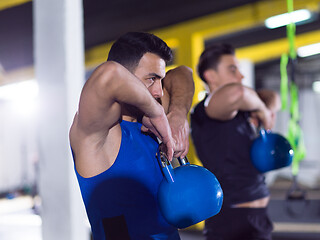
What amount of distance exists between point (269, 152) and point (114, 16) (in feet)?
11.4

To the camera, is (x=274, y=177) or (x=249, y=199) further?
(x=274, y=177)

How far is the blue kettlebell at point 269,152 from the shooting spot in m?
1.61

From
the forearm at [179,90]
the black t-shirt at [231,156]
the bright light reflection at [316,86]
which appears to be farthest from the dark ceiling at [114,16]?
the bright light reflection at [316,86]

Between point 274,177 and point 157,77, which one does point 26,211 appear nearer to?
point 157,77

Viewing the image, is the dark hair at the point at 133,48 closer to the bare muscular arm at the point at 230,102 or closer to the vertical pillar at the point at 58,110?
the bare muscular arm at the point at 230,102

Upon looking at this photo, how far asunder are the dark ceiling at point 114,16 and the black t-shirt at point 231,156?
108 inches

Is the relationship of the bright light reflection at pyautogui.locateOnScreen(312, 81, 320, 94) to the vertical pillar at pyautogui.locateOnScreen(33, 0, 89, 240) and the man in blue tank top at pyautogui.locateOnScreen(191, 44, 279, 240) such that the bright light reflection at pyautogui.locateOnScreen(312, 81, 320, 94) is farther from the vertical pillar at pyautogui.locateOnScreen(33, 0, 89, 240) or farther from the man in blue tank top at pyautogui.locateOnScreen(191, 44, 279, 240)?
the vertical pillar at pyautogui.locateOnScreen(33, 0, 89, 240)

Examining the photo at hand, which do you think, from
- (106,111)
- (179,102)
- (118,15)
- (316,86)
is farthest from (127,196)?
(316,86)

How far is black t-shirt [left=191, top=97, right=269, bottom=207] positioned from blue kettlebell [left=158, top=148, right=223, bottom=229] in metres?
0.74

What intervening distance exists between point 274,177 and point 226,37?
5.76 m

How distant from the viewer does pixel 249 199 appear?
168 cm

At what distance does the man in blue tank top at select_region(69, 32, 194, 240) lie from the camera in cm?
87

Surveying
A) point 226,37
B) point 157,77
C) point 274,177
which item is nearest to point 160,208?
point 157,77

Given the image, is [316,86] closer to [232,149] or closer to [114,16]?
[114,16]
